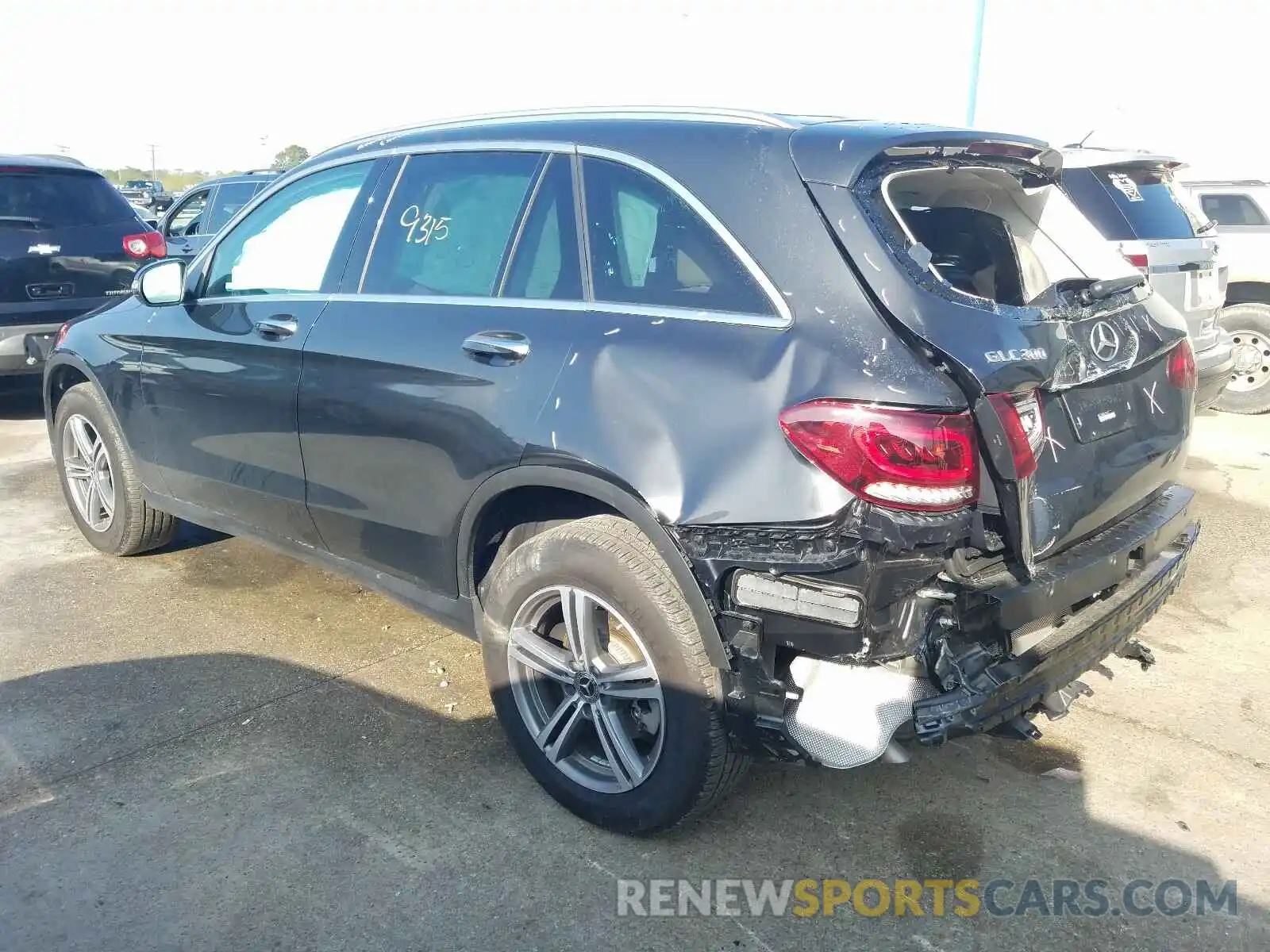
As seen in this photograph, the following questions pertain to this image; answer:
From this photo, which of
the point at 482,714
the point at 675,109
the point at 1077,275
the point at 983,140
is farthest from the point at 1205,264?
the point at 482,714

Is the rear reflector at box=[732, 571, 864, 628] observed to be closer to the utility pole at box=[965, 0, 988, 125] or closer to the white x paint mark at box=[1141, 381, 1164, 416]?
the white x paint mark at box=[1141, 381, 1164, 416]

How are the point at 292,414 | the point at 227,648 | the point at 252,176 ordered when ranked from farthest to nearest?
the point at 252,176 < the point at 227,648 < the point at 292,414

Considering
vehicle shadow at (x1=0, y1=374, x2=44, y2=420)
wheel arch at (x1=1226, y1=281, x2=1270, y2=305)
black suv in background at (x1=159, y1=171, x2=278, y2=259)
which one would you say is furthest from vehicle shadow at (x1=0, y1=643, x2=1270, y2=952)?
black suv in background at (x1=159, y1=171, x2=278, y2=259)

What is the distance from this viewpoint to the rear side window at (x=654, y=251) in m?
2.63

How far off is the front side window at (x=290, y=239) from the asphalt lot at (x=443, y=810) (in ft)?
4.58

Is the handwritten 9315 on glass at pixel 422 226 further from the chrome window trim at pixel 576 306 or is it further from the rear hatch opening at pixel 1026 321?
the rear hatch opening at pixel 1026 321

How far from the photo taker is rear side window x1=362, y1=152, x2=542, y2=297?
3.15 m

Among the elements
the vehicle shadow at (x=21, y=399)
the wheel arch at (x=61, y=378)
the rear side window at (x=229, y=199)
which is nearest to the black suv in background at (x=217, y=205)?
the rear side window at (x=229, y=199)

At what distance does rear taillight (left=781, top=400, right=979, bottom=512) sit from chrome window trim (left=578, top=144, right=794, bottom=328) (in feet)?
0.94

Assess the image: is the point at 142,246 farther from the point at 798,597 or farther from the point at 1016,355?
the point at 1016,355

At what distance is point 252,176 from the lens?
13125mm

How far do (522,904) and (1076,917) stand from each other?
1375 mm

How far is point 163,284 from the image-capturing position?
427cm

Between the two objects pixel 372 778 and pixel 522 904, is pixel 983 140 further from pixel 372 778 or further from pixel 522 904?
pixel 372 778
